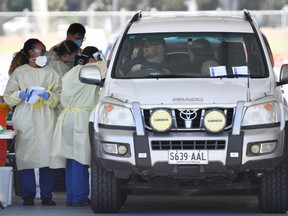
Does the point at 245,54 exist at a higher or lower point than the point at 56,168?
higher

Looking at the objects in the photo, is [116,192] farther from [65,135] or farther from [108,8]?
[108,8]

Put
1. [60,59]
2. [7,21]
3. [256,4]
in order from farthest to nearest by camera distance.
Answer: [256,4]
[7,21]
[60,59]

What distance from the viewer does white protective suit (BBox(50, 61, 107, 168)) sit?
11.3 m

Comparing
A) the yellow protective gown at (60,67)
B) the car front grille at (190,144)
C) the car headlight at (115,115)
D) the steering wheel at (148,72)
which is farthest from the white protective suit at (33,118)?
the car front grille at (190,144)

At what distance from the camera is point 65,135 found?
11.4 m

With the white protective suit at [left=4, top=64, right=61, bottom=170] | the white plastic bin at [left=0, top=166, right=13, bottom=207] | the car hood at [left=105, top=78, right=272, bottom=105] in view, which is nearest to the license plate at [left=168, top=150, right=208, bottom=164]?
the car hood at [left=105, top=78, right=272, bottom=105]

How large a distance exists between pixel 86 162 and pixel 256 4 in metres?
62.3

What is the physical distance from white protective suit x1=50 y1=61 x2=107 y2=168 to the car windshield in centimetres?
48

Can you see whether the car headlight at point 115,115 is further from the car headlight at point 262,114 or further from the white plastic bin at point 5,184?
the white plastic bin at point 5,184

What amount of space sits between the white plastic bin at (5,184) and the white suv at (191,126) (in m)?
1.11

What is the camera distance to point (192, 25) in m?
11.7

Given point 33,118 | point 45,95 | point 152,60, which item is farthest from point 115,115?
point 33,118

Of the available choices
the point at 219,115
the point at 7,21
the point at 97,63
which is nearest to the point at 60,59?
the point at 97,63

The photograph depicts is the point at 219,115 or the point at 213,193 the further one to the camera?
the point at 213,193
